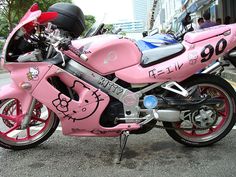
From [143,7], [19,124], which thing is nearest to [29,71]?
[19,124]

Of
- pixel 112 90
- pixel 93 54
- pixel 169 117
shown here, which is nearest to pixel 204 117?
pixel 169 117

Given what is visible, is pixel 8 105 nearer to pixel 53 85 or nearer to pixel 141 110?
pixel 53 85

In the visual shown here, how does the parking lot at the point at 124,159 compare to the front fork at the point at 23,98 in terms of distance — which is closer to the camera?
the parking lot at the point at 124,159

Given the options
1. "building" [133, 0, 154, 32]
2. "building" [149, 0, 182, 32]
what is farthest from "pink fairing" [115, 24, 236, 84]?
"building" [133, 0, 154, 32]

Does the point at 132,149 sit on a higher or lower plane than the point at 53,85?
lower

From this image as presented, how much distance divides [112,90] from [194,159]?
1037 mm

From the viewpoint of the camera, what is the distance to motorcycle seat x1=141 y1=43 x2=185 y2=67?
148 inches

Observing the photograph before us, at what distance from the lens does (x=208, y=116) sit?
12.8 ft

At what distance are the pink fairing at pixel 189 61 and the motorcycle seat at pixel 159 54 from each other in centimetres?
4

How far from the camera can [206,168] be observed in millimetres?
3494

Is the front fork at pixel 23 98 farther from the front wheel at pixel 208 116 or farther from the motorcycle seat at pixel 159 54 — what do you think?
the front wheel at pixel 208 116

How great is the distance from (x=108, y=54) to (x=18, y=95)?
3.46ft

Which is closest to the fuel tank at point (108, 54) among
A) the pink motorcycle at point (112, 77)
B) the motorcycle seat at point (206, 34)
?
the pink motorcycle at point (112, 77)

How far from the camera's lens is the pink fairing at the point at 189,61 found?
3705 millimetres
